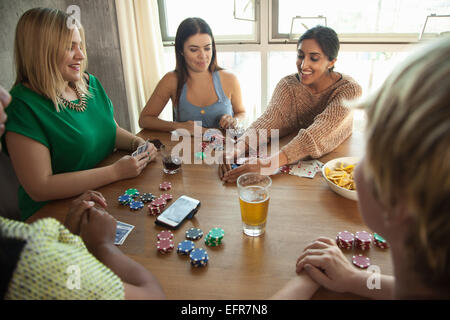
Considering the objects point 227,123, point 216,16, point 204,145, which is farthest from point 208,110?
point 216,16

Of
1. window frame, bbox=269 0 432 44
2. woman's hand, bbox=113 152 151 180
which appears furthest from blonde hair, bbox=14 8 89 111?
window frame, bbox=269 0 432 44

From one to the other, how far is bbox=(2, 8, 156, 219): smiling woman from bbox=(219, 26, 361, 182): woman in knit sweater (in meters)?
0.64

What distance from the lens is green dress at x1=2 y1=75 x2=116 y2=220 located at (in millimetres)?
1357

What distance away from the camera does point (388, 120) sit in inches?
20.8

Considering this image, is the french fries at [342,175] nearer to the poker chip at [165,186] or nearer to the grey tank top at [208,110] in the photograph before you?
the poker chip at [165,186]

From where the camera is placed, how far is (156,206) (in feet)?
3.84

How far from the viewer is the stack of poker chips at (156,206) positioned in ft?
3.82

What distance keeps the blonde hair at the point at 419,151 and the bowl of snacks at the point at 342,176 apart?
57 cm

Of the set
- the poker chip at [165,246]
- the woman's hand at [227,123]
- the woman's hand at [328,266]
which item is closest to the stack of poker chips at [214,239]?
the poker chip at [165,246]

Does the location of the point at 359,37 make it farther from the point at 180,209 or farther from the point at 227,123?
the point at 180,209

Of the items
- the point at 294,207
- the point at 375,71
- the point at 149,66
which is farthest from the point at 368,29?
the point at 294,207

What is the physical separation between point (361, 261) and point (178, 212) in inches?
25.1

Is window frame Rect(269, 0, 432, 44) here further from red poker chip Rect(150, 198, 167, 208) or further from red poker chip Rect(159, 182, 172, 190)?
red poker chip Rect(150, 198, 167, 208)
